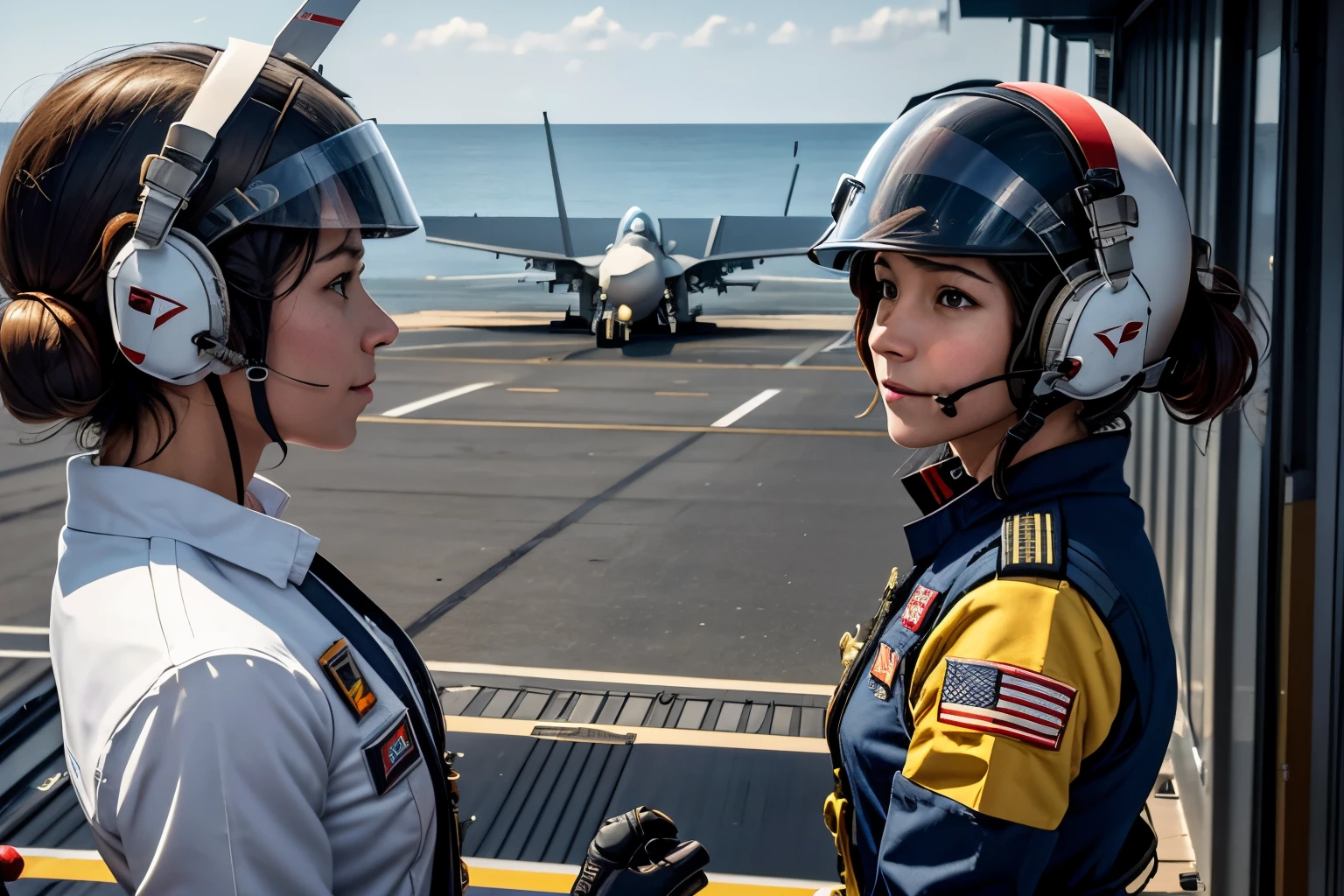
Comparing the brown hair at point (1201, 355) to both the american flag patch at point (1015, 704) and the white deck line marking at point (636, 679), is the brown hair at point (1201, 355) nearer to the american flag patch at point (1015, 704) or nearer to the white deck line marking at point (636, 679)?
the american flag patch at point (1015, 704)

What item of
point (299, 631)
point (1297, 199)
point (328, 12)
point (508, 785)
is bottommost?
point (508, 785)

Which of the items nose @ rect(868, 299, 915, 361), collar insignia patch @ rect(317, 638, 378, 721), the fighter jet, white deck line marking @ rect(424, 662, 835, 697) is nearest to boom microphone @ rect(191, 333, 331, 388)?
collar insignia patch @ rect(317, 638, 378, 721)

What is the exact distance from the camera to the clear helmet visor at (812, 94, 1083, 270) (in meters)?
1.83

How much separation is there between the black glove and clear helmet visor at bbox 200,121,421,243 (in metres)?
1.10

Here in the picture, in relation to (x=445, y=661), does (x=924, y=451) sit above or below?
above

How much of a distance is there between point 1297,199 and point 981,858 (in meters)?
1.75

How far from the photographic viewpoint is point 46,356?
1550 millimetres

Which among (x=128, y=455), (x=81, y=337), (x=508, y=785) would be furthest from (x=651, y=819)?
(x=508, y=785)

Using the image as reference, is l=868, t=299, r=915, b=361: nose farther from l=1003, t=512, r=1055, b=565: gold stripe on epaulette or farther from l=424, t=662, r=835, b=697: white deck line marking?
l=424, t=662, r=835, b=697: white deck line marking

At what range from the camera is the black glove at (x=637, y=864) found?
195cm

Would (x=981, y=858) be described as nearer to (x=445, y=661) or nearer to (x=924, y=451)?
(x=924, y=451)

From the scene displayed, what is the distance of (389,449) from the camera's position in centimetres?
1355

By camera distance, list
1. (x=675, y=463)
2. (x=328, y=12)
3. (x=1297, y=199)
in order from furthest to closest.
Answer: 1. (x=675, y=463)
2. (x=1297, y=199)
3. (x=328, y=12)

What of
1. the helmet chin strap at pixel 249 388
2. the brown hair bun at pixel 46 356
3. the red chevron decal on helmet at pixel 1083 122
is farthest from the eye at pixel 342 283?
the red chevron decal on helmet at pixel 1083 122
